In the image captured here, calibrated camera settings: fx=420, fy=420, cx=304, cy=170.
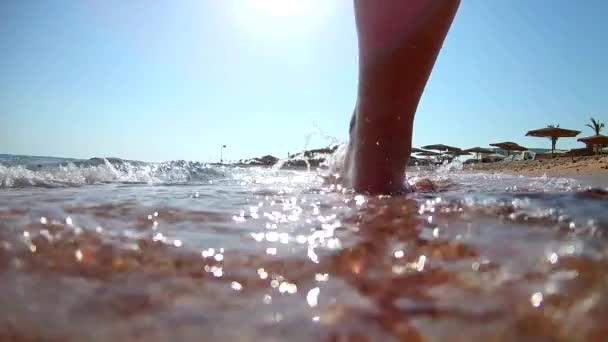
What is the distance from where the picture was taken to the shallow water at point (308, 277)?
37 centimetres

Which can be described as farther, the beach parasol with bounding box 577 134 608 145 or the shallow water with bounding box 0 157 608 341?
the beach parasol with bounding box 577 134 608 145

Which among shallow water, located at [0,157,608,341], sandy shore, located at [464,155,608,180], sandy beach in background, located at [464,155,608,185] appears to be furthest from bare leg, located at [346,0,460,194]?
sandy shore, located at [464,155,608,180]

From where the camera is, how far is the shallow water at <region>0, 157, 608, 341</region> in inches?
14.7

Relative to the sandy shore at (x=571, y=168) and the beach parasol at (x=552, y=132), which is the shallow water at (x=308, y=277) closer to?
the sandy shore at (x=571, y=168)

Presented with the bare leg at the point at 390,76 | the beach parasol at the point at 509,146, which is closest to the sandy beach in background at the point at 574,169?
the bare leg at the point at 390,76

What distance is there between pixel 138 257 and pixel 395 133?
1322 mm

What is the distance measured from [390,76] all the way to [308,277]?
4.06ft

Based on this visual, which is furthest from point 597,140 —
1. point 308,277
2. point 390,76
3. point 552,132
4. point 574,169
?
point 308,277

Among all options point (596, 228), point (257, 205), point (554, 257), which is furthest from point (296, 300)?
point (257, 205)

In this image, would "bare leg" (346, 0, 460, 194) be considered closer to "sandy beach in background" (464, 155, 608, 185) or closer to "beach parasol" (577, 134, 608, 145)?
"sandy beach in background" (464, 155, 608, 185)

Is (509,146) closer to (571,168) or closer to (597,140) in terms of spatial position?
(597,140)

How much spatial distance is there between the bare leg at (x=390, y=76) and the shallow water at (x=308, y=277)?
810 mm

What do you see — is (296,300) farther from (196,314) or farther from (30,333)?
(30,333)

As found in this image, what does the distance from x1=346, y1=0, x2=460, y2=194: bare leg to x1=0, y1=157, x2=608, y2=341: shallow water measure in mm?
810
